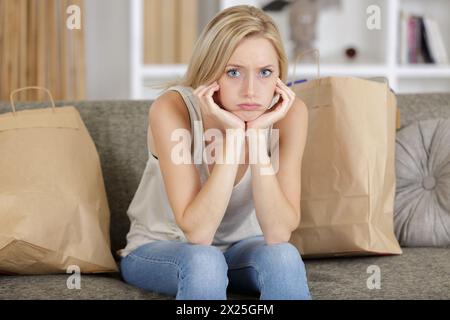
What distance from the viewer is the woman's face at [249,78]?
139cm

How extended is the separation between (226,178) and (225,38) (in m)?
0.27

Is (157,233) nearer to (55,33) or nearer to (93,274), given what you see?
(93,274)

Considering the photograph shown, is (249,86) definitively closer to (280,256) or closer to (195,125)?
(195,125)

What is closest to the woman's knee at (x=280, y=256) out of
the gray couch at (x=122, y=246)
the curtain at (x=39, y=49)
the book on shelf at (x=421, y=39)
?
the gray couch at (x=122, y=246)

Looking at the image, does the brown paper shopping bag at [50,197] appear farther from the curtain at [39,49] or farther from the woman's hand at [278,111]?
the curtain at [39,49]

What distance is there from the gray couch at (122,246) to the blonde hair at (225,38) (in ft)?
1.27

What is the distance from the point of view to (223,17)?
1430mm

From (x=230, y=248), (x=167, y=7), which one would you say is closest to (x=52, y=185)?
(x=230, y=248)

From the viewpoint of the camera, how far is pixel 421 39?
312cm

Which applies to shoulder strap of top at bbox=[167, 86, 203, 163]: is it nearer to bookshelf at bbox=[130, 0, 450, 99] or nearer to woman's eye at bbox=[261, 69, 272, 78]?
woman's eye at bbox=[261, 69, 272, 78]

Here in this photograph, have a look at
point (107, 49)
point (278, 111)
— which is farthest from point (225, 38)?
point (107, 49)

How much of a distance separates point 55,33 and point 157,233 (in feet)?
4.87
